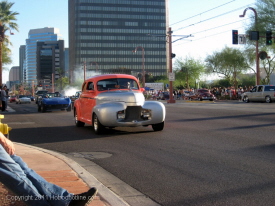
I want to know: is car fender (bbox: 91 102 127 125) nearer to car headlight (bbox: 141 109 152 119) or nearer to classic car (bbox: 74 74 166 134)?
classic car (bbox: 74 74 166 134)

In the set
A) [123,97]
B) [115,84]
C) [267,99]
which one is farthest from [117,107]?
[267,99]

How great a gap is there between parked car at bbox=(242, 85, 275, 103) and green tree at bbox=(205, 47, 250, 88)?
95.9ft

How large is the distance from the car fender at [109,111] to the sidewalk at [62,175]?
3022 mm

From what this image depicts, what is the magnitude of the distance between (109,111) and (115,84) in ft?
6.57

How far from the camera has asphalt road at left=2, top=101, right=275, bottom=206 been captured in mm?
5219

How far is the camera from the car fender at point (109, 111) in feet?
37.4

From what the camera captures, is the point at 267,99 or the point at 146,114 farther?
the point at 267,99

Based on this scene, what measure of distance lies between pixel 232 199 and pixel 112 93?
25.2 feet

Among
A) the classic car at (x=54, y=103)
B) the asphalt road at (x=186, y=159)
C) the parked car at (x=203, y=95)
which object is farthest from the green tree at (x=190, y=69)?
the asphalt road at (x=186, y=159)

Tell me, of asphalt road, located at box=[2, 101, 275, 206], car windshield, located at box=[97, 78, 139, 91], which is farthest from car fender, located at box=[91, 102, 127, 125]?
car windshield, located at box=[97, 78, 139, 91]

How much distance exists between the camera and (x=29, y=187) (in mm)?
3547

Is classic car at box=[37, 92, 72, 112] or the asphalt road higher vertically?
classic car at box=[37, 92, 72, 112]

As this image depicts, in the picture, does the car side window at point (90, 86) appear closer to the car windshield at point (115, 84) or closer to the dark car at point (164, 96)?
the car windshield at point (115, 84)

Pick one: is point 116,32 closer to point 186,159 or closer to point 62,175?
point 186,159
